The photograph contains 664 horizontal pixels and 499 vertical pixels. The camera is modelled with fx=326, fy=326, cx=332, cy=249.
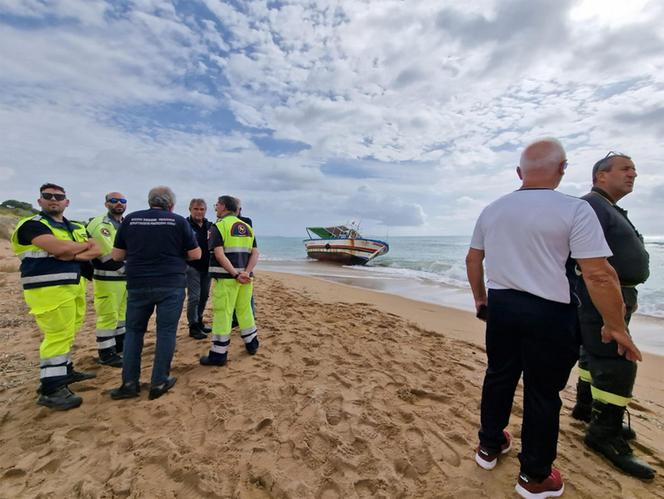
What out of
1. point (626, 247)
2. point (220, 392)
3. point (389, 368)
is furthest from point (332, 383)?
point (626, 247)

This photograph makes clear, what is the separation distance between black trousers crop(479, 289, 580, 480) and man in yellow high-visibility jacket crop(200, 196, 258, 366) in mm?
2724

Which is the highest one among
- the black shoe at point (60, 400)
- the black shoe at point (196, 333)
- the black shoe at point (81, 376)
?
the black shoe at point (196, 333)

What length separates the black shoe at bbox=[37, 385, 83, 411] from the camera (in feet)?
9.37

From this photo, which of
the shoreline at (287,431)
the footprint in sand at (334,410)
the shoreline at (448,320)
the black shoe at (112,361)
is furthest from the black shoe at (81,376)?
the shoreline at (448,320)

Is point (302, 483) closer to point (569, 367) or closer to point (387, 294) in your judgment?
point (569, 367)

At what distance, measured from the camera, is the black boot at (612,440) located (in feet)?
7.21

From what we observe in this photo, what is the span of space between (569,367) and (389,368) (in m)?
2.22

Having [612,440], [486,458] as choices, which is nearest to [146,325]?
[486,458]

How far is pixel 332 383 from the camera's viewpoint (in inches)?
134

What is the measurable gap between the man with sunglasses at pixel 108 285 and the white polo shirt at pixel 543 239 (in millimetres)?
3799

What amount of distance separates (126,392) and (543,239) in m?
3.61

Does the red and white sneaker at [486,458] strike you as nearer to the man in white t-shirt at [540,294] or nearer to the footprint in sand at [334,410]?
the man in white t-shirt at [540,294]

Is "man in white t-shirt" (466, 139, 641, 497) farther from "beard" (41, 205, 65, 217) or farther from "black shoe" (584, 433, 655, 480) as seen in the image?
"beard" (41, 205, 65, 217)

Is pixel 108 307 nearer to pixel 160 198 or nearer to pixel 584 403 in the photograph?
pixel 160 198
